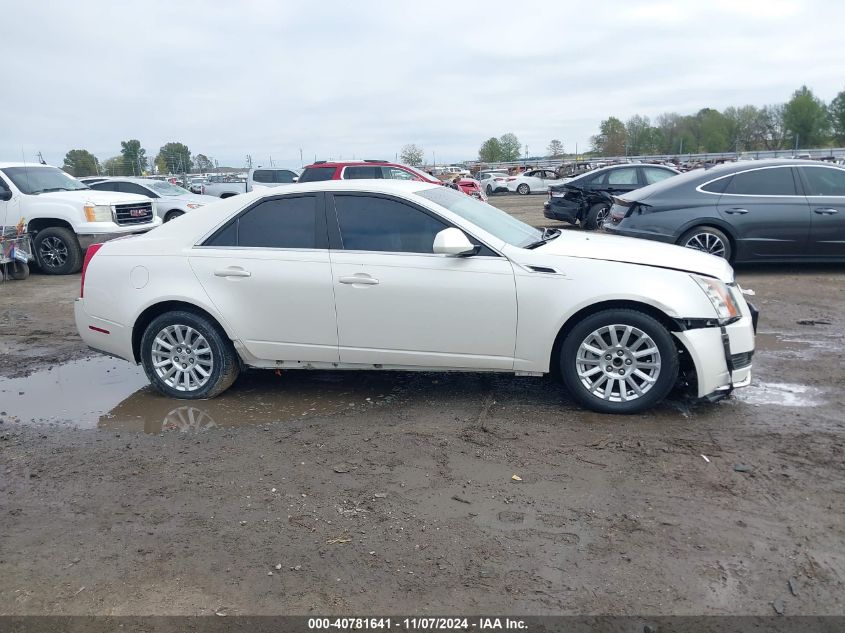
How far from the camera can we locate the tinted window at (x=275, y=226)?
5.39 m

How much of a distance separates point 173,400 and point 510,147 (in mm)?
103157

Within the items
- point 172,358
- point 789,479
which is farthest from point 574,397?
point 172,358

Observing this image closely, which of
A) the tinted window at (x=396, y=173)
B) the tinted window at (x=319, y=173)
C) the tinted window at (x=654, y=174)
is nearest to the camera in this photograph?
the tinted window at (x=654, y=174)

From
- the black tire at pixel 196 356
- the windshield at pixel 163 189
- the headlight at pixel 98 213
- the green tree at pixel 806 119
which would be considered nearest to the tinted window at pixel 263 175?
the windshield at pixel 163 189

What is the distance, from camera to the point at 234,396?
573cm

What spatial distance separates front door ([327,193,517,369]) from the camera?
4965 millimetres

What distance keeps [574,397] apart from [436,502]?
1607mm

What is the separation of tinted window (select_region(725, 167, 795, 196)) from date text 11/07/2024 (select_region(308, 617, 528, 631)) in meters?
8.13

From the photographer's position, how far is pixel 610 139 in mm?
93250

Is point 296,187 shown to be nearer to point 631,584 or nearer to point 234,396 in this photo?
point 234,396

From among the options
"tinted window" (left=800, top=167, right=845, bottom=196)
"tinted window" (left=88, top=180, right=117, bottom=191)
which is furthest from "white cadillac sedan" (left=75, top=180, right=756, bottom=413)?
"tinted window" (left=88, top=180, right=117, bottom=191)

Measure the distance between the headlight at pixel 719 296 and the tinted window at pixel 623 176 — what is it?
10978 millimetres

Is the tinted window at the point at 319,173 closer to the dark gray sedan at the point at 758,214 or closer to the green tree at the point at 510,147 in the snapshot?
the dark gray sedan at the point at 758,214

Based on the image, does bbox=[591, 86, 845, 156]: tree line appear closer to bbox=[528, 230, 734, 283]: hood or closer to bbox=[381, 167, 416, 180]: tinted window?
bbox=[381, 167, 416, 180]: tinted window
